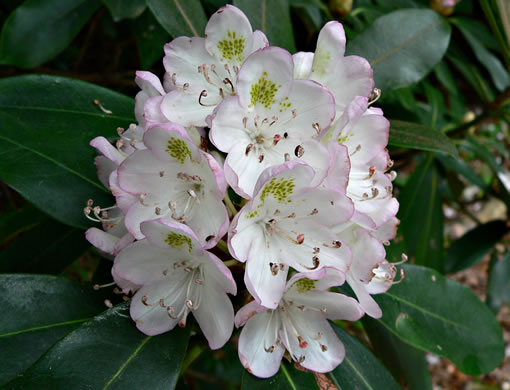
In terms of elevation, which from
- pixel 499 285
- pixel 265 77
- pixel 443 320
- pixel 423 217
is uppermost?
pixel 265 77

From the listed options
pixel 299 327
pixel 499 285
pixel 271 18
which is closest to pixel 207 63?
pixel 271 18

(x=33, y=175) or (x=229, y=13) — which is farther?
(x=33, y=175)

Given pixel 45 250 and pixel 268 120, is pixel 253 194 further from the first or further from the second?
pixel 45 250

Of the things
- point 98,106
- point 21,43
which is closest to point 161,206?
point 98,106

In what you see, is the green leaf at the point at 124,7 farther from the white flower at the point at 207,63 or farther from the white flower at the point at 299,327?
the white flower at the point at 299,327

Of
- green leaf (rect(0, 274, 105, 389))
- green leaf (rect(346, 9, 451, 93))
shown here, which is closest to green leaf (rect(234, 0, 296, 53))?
green leaf (rect(346, 9, 451, 93))

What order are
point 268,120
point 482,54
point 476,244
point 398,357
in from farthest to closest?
point 476,244
point 482,54
point 398,357
point 268,120

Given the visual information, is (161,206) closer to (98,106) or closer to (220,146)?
(220,146)
